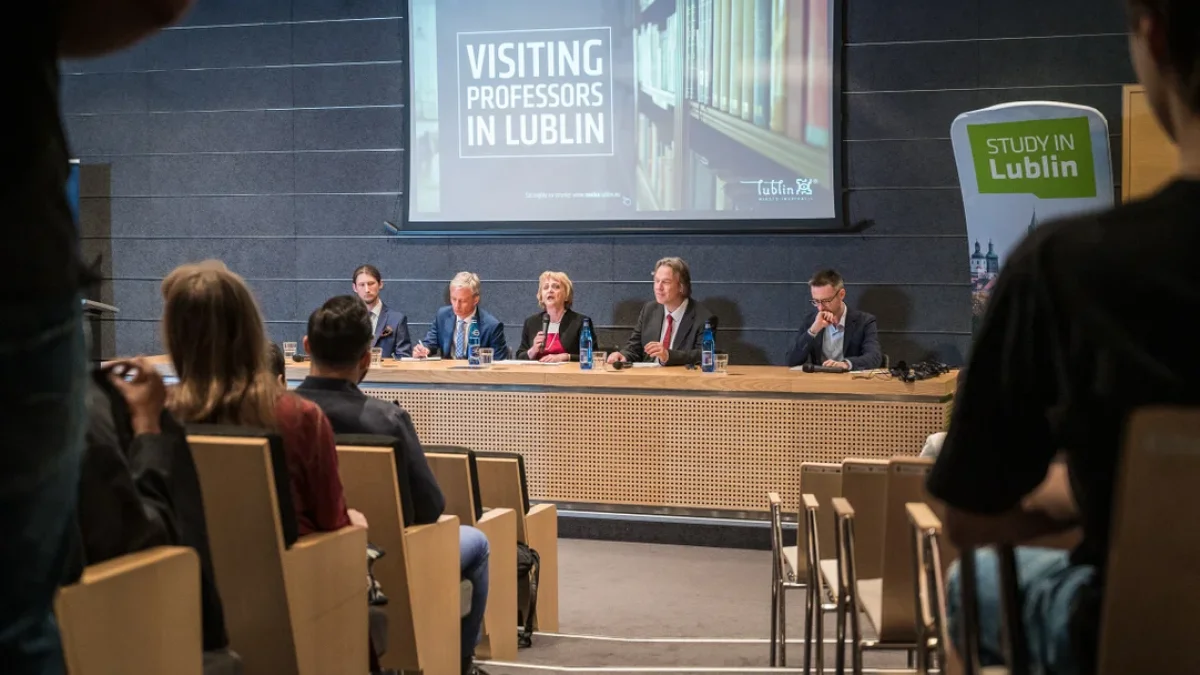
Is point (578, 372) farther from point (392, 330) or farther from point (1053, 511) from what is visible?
point (1053, 511)

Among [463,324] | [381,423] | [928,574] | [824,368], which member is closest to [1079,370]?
[928,574]

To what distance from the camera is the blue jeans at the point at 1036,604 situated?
117cm

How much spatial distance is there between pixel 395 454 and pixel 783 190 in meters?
4.86

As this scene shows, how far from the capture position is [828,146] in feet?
23.7

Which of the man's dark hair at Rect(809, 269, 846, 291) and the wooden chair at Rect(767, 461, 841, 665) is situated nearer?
the wooden chair at Rect(767, 461, 841, 665)

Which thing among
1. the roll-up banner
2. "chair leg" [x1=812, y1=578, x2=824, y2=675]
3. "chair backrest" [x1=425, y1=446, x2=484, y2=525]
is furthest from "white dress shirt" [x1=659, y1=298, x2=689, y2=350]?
"chair leg" [x1=812, y1=578, x2=824, y2=675]

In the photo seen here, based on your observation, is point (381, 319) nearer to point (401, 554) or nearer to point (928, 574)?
point (401, 554)

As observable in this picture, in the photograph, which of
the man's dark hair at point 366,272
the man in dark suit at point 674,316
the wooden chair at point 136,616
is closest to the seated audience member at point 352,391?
the wooden chair at point 136,616

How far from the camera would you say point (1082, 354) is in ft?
3.51

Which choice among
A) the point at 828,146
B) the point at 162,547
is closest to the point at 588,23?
the point at 828,146

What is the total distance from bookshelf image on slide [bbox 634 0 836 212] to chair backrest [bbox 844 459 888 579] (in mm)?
4587

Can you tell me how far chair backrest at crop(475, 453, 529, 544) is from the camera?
4.14 meters

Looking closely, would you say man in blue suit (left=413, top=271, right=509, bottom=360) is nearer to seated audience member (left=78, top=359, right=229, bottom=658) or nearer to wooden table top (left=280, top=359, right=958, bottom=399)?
wooden table top (left=280, top=359, right=958, bottom=399)

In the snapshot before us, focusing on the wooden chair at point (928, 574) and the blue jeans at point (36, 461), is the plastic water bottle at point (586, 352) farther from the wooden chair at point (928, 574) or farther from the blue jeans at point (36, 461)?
the blue jeans at point (36, 461)
